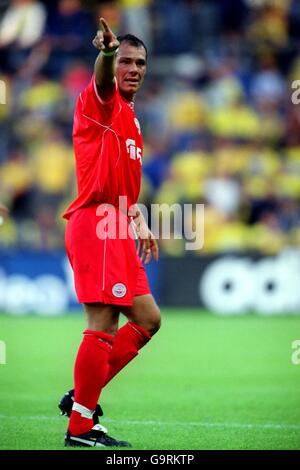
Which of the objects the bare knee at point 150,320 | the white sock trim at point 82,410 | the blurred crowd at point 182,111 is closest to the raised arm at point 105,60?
the bare knee at point 150,320

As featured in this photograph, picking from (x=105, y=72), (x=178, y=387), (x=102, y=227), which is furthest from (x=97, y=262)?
(x=178, y=387)

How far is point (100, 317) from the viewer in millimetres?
5973

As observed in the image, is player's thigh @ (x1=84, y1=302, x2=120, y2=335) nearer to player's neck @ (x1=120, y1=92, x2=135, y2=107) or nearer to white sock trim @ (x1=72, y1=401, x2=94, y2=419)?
white sock trim @ (x1=72, y1=401, x2=94, y2=419)

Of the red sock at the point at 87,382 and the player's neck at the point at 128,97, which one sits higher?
the player's neck at the point at 128,97

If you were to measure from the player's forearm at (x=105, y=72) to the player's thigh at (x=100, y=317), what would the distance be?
122 cm

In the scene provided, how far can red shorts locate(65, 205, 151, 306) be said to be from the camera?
591 centimetres

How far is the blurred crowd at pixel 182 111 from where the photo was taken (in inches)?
616

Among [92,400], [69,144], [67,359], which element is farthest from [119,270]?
[69,144]

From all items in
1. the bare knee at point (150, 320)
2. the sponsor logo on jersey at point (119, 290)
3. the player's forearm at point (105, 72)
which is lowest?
the bare knee at point (150, 320)

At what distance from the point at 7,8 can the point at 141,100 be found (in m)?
2.69

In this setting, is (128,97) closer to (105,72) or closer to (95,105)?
(95,105)

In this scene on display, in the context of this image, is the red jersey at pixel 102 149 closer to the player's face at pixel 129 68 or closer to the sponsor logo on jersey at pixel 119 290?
the player's face at pixel 129 68

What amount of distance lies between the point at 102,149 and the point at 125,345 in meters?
1.22

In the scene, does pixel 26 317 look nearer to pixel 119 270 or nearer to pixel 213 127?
pixel 213 127
